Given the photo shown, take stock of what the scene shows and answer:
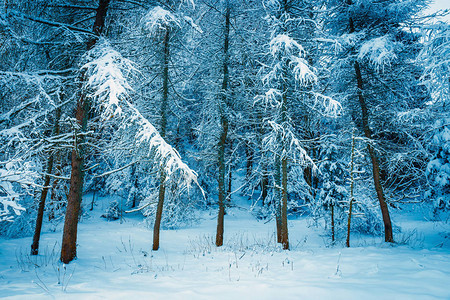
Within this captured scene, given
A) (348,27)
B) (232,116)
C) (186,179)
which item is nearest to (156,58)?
(232,116)

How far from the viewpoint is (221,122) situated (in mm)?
11039

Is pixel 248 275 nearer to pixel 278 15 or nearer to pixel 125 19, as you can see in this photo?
pixel 125 19

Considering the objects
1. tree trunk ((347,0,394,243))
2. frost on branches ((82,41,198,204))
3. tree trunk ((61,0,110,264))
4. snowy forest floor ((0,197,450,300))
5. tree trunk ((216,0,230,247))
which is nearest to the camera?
snowy forest floor ((0,197,450,300))

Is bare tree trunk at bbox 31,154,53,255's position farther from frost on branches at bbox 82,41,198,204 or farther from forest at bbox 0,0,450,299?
frost on branches at bbox 82,41,198,204

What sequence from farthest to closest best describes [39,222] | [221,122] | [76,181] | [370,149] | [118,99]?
[221,122] < [370,149] < [39,222] < [76,181] < [118,99]

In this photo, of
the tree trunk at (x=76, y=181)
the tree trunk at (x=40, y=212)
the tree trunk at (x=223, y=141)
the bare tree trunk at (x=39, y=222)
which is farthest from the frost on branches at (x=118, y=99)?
the tree trunk at (x=223, y=141)

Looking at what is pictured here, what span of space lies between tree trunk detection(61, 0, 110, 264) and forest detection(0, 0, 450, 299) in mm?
40

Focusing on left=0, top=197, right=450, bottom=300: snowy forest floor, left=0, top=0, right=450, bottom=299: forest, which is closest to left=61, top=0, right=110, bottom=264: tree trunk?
left=0, top=0, right=450, bottom=299: forest

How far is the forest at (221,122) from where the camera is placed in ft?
17.3

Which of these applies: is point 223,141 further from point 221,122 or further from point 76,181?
point 76,181

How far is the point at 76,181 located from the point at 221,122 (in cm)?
613

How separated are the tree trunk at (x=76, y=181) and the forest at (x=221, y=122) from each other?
0.04m

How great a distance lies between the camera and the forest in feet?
17.3

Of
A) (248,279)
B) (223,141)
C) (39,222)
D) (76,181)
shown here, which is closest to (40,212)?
(39,222)
